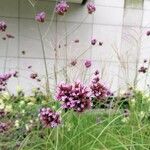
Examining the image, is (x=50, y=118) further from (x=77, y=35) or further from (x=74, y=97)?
(x=77, y=35)

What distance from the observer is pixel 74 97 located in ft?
3.62

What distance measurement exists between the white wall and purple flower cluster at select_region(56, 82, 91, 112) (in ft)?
8.67

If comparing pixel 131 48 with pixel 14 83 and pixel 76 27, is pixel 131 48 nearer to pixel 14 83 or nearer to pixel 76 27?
A: pixel 76 27

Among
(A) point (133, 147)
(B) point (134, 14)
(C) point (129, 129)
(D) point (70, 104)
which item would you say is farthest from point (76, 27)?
(D) point (70, 104)

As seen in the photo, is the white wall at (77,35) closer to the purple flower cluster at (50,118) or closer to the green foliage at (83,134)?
the green foliage at (83,134)

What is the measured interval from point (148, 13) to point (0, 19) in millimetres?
1380

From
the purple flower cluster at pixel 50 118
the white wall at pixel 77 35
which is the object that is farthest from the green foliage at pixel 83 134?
the white wall at pixel 77 35

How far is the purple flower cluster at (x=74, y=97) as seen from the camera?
110 centimetres

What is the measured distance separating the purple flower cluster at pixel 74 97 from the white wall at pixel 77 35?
2644 mm

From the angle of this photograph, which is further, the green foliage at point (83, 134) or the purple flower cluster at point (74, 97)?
the green foliage at point (83, 134)

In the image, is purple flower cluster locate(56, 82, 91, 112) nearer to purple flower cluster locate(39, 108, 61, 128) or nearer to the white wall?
purple flower cluster locate(39, 108, 61, 128)

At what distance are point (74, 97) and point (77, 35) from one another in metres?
3.07

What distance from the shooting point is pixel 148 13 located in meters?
4.40

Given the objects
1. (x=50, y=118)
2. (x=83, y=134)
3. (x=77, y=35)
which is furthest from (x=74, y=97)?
(x=77, y=35)
